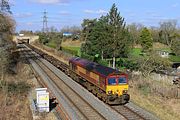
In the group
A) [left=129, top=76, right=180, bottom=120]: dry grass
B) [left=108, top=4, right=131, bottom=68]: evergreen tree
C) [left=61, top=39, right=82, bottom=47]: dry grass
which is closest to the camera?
[left=129, top=76, right=180, bottom=120]: dry grass

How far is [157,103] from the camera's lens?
24.9 metres

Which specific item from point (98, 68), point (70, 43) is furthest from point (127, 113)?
point (70, 43)

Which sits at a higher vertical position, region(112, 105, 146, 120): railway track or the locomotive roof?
the locomotive roof

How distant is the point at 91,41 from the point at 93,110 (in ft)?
135

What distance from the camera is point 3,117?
763 inches

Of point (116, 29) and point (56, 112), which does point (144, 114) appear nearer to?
point (56, 112)

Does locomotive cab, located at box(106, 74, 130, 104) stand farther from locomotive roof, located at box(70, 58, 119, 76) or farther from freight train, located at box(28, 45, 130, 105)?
locomotive roof, located at box(70, 58, 119, 76)

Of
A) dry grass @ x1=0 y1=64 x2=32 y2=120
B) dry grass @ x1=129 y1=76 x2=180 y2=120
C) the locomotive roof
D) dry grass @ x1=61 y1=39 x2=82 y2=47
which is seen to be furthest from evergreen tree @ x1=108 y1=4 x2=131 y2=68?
dry grass @ x1=61 y1=39 x2=82 y2=47

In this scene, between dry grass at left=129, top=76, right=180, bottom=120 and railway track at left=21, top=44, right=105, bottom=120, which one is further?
dry grass at left=129, top=76, right=180, bottom=120

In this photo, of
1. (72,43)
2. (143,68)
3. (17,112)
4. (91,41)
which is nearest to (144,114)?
(17,112)

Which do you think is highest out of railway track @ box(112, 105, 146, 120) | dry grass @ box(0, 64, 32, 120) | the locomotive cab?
the locomotive cab

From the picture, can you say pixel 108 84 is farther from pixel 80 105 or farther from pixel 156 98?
pixel 156 98

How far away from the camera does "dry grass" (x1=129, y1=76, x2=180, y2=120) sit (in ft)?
71.4

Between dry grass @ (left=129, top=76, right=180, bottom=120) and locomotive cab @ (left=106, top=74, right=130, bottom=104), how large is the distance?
133 cm
